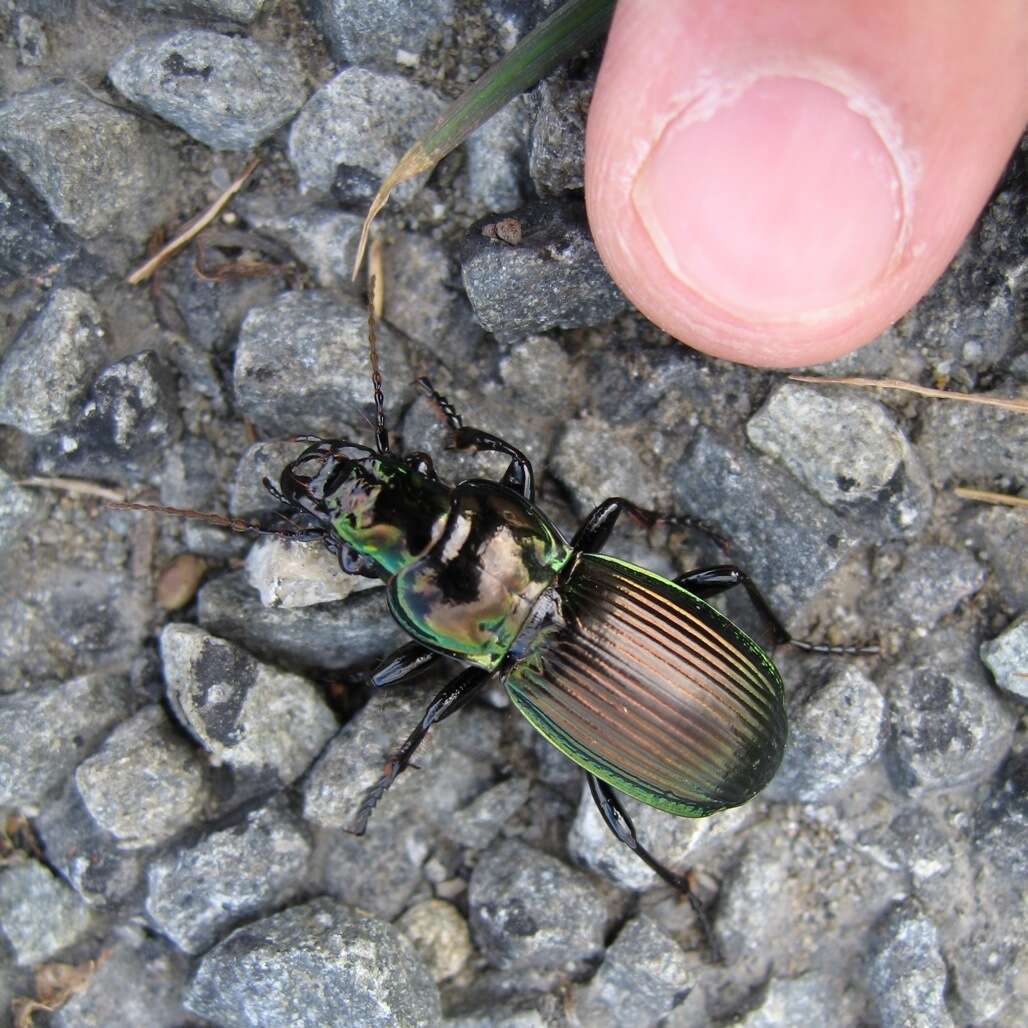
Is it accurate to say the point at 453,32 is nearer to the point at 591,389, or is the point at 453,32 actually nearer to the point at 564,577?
the point at 591,389

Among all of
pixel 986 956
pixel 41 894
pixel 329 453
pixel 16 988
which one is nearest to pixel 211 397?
pixel 329 453

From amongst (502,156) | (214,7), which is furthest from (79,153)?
(502,156)

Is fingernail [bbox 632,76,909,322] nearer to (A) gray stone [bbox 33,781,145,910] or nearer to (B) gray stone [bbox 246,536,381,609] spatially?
(B) gray stone [bbox 246,536,381,609]

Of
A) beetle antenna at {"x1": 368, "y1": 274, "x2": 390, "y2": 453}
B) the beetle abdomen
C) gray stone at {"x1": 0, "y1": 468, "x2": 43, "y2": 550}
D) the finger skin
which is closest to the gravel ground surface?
gray stone at {"x1": 0, "y1": 468, "x2": 43, "y2": 550}

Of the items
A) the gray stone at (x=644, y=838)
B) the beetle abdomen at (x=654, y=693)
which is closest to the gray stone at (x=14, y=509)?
the beetle abdomen at (x=654, y=693)

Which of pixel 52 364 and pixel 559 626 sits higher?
pixel 52 364

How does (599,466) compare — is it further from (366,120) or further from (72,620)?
A: (72,620)
